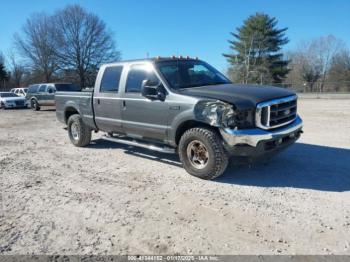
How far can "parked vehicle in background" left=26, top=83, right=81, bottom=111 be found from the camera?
2067 centimetres

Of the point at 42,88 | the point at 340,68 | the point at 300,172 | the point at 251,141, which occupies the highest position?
the point at 340,68

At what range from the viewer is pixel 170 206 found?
14.2 ft

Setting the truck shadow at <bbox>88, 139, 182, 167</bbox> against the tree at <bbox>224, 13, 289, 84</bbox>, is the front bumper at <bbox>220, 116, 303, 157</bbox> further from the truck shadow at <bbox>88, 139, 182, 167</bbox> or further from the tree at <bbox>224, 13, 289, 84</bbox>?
the tree at <bbox>224, 13, 289, 84</bbox>

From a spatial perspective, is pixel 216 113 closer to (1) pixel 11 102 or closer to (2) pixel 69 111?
(2) pixel 69 111

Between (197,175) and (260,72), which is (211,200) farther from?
(260,72)

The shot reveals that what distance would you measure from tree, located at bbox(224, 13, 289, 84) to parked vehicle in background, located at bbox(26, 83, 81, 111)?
35.4 metres

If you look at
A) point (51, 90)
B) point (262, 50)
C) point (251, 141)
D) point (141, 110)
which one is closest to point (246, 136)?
point (251, 141)

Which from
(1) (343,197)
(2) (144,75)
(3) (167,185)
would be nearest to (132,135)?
(2) (144,75)

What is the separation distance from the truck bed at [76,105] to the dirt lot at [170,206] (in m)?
1.26

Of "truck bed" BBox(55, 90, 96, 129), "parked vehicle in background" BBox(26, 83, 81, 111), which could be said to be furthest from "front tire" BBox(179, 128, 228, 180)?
"parked vehicle in background" BBox(26, 83, 81, 111)

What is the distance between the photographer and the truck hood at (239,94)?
480 centimetres

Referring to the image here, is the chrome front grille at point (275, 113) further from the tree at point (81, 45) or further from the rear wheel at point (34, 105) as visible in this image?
the tree at point (81, 45)

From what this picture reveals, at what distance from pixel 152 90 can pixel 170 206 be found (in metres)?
2.35

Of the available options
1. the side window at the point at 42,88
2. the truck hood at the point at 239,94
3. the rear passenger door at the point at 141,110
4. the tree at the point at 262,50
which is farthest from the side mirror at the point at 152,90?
the tree at the point at 262,50
